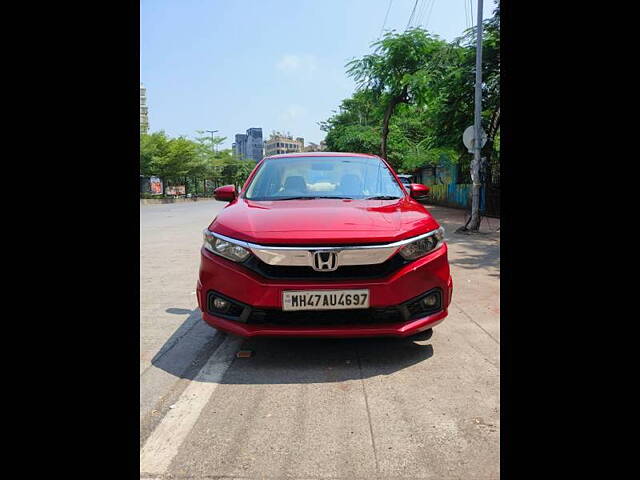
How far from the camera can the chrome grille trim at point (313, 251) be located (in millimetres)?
2742

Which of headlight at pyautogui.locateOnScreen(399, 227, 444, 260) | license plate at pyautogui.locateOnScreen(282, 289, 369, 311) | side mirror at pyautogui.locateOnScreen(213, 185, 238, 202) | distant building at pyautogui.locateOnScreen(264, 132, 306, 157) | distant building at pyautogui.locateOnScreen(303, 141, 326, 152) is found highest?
distant building at pyautogui.locateOnScreen(264, 132, 306, 157)

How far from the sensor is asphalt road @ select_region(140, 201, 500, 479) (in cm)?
189

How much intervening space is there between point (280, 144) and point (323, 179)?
5992 inches

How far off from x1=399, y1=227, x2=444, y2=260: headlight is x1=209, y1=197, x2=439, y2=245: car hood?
0.19ft

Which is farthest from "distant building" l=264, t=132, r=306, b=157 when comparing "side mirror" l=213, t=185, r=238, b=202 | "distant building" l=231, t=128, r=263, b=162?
"side mirror" l=213, t=185, r=238, b=202

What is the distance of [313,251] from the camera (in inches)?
108

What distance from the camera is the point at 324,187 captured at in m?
3.98

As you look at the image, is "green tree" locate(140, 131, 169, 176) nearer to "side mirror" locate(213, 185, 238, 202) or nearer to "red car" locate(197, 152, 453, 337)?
"side mirror" locate(213, 185, 238, 202)

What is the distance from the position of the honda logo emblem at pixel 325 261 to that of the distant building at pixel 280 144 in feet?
489

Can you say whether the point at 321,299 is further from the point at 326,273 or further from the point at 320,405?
the point at 320,405
